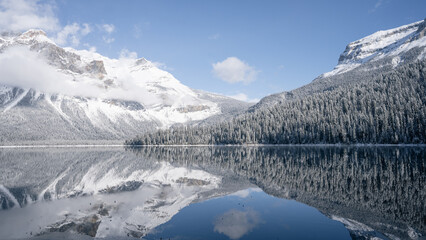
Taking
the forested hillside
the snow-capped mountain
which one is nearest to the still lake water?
the snow-capped mountain

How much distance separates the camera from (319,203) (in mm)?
27094

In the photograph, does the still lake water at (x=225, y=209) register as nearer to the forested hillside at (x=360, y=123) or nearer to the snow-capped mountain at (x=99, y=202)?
the snow-capped mountain at (x=99, y=202)

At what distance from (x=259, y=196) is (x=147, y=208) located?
12.8 meters

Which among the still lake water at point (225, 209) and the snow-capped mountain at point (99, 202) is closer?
the still lake water at point (225, 209)

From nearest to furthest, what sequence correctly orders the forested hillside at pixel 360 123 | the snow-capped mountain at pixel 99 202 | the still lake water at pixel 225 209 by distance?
the still lake water at pixel 225 209
the snow-capped mountain at pixel 99 202
the forested hillside at pixel 360 123

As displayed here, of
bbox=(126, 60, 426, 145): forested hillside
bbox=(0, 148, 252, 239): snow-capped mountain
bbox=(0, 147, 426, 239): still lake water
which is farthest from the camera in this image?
bbox=(126, 60, 426, 145): forested hillside

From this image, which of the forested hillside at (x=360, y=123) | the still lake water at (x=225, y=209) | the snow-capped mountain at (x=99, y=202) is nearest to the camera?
the still lake water at (x=225, y=209)

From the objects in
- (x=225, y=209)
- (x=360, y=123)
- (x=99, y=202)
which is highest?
(x=360, y=123)

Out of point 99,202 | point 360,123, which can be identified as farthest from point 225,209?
point 360,123

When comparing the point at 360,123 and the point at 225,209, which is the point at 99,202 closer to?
the point at 225,209

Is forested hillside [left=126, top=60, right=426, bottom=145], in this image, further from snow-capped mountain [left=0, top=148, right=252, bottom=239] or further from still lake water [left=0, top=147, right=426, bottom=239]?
snow-capped mountain [left=0, top=148, right=252, bottom=239]

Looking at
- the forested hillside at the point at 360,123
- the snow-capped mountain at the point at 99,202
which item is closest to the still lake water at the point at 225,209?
the snow-capped mountain at the point at 99,202

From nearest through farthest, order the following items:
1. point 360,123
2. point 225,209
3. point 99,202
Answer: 1. point 225,209
2. point 99,202
3. point 360,123

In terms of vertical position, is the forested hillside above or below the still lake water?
above
